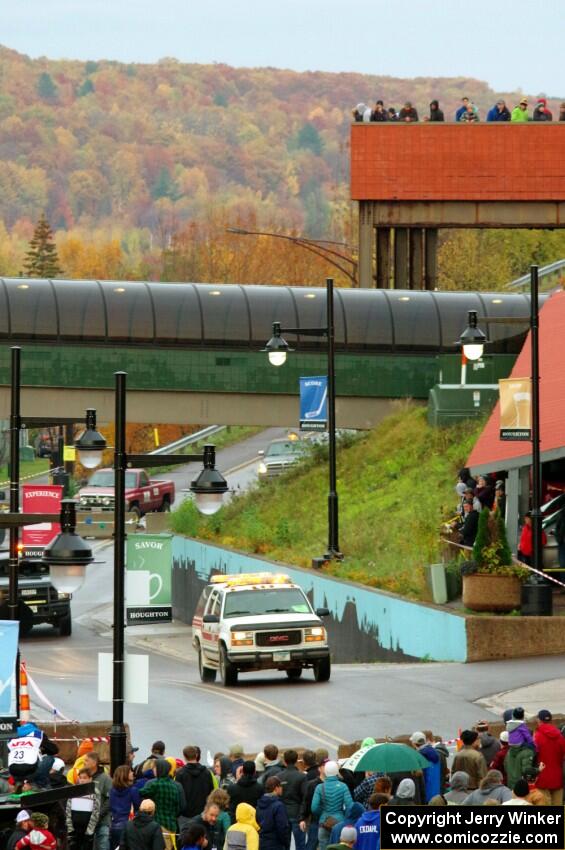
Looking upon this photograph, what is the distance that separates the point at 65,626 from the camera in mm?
42594

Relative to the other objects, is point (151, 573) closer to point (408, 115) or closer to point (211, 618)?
point (211, 618)

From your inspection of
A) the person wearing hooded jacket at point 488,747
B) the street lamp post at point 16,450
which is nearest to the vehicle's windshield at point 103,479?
the street lamp post at point 16,450

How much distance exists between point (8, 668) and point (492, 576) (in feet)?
40.4

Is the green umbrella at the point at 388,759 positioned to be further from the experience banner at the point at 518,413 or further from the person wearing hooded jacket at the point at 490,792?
the experience banner at the point at 518,413

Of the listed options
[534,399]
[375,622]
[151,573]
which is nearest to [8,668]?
[151,573]

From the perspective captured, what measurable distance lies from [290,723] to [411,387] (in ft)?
99.1

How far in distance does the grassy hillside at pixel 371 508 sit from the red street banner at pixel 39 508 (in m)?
4.86

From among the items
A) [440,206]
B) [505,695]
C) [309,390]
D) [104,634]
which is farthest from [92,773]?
[440,206]

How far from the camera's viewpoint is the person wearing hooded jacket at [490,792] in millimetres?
15950

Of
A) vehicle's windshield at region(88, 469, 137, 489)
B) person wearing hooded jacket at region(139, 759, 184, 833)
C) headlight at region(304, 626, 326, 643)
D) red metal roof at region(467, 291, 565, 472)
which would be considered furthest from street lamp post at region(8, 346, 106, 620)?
vehicle's windshield at region(88, 469, 137, 489)

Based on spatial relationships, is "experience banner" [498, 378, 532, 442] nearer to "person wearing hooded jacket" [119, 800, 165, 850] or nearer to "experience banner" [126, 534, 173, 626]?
"experience banner" [126, 534, 173, 626]

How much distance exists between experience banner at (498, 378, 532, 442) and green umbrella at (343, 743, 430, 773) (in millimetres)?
14488

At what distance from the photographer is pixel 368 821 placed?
49.5 feet

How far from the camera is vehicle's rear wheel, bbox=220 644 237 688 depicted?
97.5 ft
